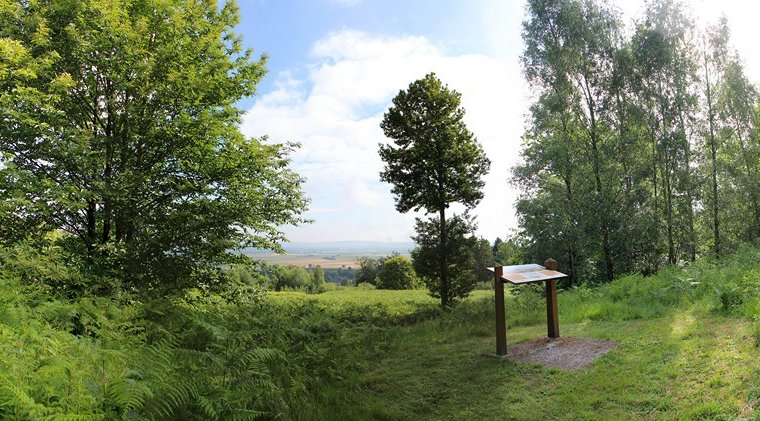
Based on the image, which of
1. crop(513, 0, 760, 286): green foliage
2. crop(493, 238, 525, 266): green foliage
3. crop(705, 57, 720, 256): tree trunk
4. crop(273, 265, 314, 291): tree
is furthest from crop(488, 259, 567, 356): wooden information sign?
crop(273, 265, 314, 291): tree

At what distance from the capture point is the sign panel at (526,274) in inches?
324

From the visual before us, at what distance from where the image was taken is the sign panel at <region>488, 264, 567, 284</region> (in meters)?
8.24

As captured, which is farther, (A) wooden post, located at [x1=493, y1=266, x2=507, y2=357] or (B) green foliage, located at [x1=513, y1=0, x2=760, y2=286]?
(B) green foliage, located at [x1=513, y1=0, x2=760, y2=286]

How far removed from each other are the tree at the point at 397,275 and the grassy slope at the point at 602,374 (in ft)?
115

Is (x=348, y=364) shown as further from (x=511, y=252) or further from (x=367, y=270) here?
(x=367, y=270)

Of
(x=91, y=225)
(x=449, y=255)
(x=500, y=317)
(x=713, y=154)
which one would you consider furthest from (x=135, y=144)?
(x=713, y=154)

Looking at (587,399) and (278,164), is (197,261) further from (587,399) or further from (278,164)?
(587,399)

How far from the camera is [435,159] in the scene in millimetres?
20312

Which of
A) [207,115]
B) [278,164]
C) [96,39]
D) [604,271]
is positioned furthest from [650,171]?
[96,39]

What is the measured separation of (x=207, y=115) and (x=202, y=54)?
225 cm

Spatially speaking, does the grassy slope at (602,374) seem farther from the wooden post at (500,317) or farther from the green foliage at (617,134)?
the green foliage at (617,134)

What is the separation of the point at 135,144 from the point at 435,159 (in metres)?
13.0

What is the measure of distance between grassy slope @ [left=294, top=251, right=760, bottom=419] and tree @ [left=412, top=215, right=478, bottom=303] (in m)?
9.01

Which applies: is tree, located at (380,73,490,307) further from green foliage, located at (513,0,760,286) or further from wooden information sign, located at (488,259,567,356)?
wooden information sign, located at (488,259,567,356)
